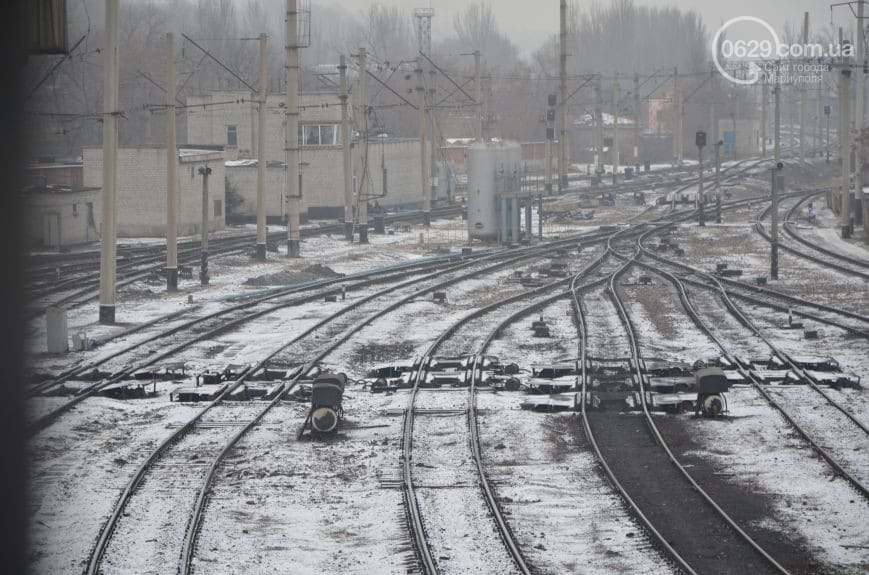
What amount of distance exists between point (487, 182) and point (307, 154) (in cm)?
1503

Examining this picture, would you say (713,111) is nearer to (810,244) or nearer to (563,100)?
(563,100)

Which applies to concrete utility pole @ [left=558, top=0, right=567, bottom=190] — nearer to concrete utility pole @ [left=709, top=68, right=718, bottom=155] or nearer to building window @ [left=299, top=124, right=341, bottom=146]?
concrete utility pole @ [left=709, top=68, right=718, bottom=155]

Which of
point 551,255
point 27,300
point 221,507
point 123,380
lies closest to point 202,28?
point 551,255

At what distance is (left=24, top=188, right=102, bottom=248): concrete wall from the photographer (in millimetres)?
38469

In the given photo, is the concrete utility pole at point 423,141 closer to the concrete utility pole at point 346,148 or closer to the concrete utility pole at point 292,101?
the concrete utility pole at point 346,148

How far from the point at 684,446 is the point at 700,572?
14.5ft

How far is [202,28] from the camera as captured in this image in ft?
361

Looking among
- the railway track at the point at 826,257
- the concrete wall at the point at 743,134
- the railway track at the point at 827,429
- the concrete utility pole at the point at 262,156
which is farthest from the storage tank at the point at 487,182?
the concrete wall at the point at 743,134

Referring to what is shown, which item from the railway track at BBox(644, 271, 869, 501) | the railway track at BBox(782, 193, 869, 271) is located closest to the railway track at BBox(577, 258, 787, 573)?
the railway track at BBox(644, 271, 869, 501)

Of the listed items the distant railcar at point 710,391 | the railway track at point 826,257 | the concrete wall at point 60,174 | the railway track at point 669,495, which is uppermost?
the concrete wall at point 60,174

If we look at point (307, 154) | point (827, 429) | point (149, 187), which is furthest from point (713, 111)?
point (827, 429)

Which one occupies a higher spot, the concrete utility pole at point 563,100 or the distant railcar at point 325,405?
the concrete utility pole at point 563,100

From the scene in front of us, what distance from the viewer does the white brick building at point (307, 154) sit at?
167 feet

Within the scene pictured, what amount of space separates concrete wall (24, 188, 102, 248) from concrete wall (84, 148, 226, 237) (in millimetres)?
2686
